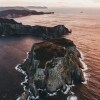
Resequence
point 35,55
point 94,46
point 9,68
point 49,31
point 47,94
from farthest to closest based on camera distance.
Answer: point 49,31, point 94,46, point 9,68, point 35,55, point 47,94

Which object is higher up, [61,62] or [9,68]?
[61,62]

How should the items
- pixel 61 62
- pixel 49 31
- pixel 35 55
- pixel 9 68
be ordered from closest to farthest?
pixel 61 62, pixel 35 55, pixel 9 68, pixel 49 31

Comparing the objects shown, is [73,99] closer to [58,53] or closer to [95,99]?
[95,99]

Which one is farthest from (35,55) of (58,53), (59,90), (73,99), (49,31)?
(49,31)

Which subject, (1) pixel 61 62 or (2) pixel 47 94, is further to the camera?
(1) pixel 61 62

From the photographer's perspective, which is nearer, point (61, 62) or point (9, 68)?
point (61, 62)

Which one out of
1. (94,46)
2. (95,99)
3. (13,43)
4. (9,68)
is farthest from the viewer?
(13,43)

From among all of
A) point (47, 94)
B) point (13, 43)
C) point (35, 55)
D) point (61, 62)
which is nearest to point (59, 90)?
point (47, 94)

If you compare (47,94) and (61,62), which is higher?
(61,62)

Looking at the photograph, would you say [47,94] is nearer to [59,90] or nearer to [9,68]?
[59,90]
